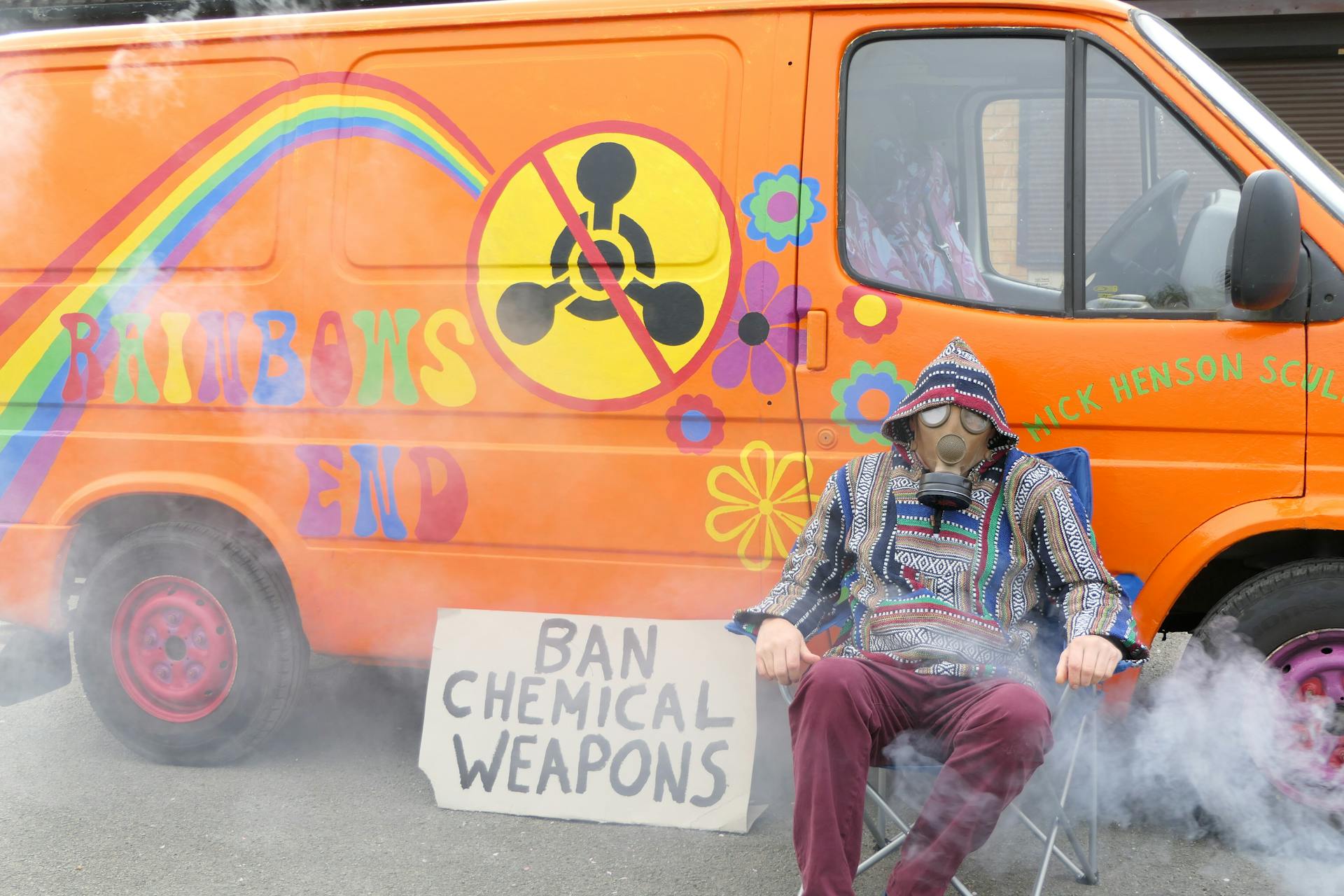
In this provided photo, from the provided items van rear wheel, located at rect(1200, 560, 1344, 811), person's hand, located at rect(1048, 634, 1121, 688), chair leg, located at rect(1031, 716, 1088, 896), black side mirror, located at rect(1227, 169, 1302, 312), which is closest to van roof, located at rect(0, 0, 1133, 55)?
black side mirror, located at rect(1227, 169, 1302, 312)

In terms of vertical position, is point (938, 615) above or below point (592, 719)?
above

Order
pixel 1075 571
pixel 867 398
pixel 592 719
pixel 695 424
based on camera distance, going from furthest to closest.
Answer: pixel 592 719 < pixel 695 424 < pixel 867 398 < pixel 1075 571

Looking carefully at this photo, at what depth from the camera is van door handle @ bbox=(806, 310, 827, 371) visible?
3424 millimetres

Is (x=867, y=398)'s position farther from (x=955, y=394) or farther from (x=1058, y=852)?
(x=1058, y=852)

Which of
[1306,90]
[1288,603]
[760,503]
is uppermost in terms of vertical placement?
[1306,90]

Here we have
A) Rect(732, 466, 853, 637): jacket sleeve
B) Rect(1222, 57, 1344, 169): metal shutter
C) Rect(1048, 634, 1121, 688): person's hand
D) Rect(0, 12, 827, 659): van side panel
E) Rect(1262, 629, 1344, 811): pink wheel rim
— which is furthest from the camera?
Rect(1222, 57, 1344, 169): metal shutter

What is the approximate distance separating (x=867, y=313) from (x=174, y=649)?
262 cm

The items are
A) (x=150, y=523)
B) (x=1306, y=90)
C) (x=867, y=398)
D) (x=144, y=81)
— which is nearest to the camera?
(x=867, y=398)

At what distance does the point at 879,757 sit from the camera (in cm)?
290

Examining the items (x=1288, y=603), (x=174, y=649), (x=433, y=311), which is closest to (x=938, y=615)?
(x=1288, y=603)

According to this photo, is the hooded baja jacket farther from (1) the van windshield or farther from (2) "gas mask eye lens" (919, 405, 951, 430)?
(1) the van windshield

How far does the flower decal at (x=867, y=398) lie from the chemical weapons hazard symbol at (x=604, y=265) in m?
0.41

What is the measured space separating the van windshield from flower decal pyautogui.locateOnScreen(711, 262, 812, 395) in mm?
1213

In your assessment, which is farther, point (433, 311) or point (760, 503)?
point (433, 311)
